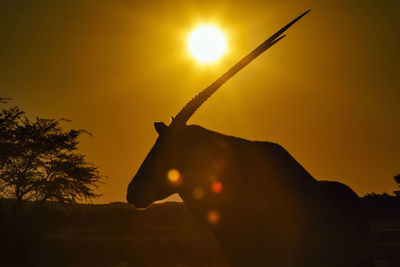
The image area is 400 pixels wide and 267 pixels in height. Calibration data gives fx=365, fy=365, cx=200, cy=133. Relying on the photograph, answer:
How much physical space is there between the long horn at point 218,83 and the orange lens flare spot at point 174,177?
17.5 inches

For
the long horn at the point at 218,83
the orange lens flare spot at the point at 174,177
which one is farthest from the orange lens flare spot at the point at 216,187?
the long horn at the point at 218,83

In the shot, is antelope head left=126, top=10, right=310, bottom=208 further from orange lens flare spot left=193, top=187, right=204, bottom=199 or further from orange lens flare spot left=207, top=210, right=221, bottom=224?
orange lens flare spot left=207, top=210, right=221, bottom=224

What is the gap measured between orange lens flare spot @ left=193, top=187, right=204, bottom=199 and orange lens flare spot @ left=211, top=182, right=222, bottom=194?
0.36 ft

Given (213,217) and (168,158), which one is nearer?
(213,217)

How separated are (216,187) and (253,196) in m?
0.32

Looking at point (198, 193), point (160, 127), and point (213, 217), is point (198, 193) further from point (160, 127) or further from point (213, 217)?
point (160, 127)

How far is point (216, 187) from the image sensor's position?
3.08 meters

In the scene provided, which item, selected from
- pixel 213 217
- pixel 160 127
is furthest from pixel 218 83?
pixel 213 217

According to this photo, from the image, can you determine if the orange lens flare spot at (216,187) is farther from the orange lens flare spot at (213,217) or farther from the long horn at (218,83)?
the long horn at (218,83)

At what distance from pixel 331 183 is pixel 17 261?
2091cm

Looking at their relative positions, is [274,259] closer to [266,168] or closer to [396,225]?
[266,168]

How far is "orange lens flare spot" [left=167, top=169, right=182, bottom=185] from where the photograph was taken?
10.9ft

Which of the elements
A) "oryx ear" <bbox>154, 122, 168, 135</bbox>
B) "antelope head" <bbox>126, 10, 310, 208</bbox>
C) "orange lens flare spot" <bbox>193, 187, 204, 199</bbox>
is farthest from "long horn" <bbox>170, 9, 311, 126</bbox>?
"orange lens flare spot" <bbox>193, 187, 204, 199</bbox>

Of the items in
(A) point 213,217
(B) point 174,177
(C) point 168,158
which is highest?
(C) point 168,158
